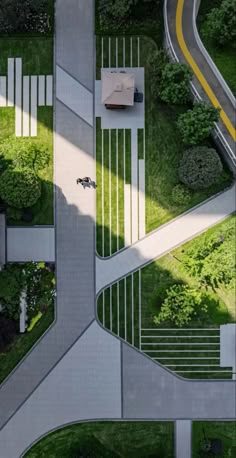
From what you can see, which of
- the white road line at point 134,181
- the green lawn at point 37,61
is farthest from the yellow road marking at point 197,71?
the green lawn at point 37,61

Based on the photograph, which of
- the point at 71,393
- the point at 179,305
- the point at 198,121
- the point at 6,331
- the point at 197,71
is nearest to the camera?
the point at 198,121

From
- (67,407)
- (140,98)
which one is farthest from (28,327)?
(140,98)

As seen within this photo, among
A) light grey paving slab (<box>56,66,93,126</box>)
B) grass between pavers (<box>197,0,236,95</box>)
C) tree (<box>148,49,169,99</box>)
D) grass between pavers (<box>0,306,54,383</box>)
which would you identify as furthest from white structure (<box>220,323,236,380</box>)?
light grey paving slab (<box>56,66,93,126</box>)

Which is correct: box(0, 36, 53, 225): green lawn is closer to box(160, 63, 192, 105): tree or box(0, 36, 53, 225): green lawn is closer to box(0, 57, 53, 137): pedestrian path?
box(0, 57, 53, 137): pedestrian path

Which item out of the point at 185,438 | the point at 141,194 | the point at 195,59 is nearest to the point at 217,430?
the point at 185,438

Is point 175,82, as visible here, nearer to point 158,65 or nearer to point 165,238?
point 158,65

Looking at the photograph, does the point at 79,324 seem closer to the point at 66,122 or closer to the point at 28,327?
the point at 28,327
